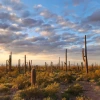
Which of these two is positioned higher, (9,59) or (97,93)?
(9,59)

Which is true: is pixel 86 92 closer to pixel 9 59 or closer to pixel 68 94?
pixel 68 94

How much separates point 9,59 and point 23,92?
32.1 metres

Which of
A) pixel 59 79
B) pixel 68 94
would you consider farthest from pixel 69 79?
pixel 68 94

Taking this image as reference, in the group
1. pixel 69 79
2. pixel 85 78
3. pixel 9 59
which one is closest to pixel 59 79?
pixel 69 79

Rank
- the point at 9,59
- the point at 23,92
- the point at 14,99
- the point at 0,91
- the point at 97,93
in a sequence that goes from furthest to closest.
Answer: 1. the point at 9,59
2. the point at 0,91
3. the point at 97,93
4. the point at 23,92
5. the point at 14,99

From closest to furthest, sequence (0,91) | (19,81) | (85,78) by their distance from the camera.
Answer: (0,91)
(19,81)
(85,78)

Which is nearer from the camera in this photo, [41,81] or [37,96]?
[37,96]

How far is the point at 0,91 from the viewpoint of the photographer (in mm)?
19703

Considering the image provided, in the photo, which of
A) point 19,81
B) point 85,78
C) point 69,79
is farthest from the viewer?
point 85,78

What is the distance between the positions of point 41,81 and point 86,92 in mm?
5612

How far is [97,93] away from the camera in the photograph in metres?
18.2

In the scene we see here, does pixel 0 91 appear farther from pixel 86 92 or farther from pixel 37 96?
pixel 86 92

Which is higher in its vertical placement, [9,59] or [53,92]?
Result: [9,59]

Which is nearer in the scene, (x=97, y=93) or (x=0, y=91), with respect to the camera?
(x=97, y=93)
